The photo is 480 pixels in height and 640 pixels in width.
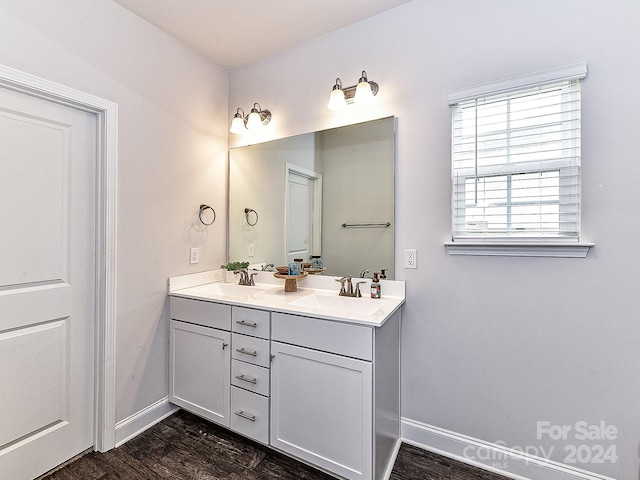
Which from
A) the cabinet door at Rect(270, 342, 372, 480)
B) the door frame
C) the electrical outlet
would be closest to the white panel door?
the door frame

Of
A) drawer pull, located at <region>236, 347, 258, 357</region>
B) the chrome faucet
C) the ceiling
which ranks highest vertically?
the ceiling

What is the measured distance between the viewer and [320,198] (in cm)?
217

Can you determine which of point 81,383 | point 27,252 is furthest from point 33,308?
point 81,383

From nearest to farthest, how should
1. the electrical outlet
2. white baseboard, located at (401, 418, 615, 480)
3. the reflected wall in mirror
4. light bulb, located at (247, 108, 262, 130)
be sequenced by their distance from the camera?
white baseboard, located at (401, 418, 615, 480) < the electrical outlet < the reflected wall in mirror < light bulb, located at (247, 108, 262, 130)

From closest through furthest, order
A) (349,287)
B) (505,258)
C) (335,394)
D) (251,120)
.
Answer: (335,394) < (505,258) < (349,287) < (251,120)

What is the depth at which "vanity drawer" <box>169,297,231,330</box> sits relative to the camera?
74.7 inches

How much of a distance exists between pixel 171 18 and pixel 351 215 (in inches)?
67.0

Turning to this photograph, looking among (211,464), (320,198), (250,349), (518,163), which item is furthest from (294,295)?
(518,163)

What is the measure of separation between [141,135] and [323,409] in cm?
196

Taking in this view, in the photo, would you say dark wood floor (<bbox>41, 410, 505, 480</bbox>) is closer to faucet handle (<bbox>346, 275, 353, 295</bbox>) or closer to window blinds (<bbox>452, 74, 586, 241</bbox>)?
faucet handle (<bbox>346, 275, 353, 295</bbox>)

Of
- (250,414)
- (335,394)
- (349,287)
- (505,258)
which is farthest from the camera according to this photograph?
(349,287)

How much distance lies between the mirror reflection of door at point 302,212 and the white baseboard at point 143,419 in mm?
1313

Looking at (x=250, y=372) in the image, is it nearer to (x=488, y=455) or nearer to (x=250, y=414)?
(x=250, y=414)

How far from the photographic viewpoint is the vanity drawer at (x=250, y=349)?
1.75 metres
